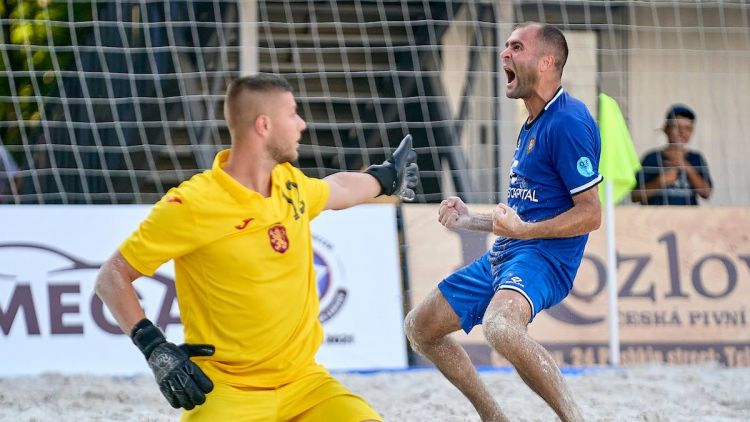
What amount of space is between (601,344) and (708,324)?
730 mm

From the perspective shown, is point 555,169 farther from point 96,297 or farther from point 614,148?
point 96,297

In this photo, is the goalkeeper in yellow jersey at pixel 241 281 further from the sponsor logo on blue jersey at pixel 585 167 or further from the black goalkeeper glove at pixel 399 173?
the sponsor logo on blue jersey at pixel 585 167

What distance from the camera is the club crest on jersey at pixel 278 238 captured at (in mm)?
3541

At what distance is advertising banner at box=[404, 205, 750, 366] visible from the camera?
743 cm

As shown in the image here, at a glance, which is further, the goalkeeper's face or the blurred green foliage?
the blurred green foliage

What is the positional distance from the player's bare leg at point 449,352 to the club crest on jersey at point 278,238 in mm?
1194

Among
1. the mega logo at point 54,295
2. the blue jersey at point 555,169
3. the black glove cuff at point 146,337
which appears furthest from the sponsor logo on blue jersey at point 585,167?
the mega logo at point 54,295

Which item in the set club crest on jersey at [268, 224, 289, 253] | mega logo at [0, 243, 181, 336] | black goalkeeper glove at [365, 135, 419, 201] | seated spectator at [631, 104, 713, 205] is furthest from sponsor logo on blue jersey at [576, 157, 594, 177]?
seated spectator at [631, 104, 713, 205]

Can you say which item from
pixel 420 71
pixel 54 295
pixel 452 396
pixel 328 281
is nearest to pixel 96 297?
pixel 54 295

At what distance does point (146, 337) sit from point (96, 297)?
3.63 meters

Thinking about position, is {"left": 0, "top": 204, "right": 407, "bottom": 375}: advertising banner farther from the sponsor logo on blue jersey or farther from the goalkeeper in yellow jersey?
the goalkeeper in yellow jersey

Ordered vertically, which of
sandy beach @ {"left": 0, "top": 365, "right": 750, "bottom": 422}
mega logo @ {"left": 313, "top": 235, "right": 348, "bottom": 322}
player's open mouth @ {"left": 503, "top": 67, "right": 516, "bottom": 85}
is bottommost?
sandy beach @ {"left": 0, "top": 365, "right": 750, "bottom": 422}

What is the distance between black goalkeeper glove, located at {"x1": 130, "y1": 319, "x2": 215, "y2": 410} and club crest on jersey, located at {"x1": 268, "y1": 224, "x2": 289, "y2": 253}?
0.38 metres

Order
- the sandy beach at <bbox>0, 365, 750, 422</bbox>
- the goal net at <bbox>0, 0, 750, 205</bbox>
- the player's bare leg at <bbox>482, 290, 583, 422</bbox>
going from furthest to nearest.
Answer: the goal net at <bbox>0, 0, 750, 205</bbox>
the sandy beach at <bbox>0, 365, 750, 422</bbox>
the player's bare leg at <bbox>482, 290, 583, 422</bbox>
